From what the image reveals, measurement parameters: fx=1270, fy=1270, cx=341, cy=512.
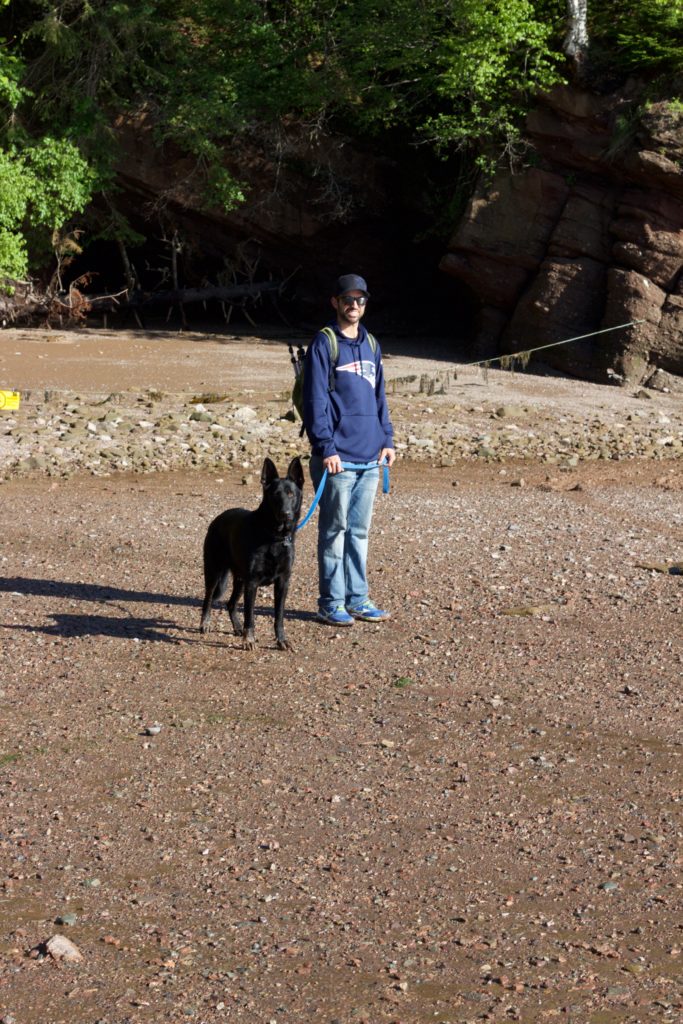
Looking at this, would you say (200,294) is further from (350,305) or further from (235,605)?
(350,305)

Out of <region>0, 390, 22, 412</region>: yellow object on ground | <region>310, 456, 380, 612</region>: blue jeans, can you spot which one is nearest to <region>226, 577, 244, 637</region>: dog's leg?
<region>310, 456, 380, 612</region>: blue jeans

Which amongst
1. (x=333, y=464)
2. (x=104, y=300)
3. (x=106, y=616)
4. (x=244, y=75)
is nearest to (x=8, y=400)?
(x=106, y=616)

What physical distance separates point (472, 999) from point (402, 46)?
19.3 meters

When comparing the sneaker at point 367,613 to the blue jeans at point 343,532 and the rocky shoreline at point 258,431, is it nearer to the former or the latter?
the blue jeans at point 343,532

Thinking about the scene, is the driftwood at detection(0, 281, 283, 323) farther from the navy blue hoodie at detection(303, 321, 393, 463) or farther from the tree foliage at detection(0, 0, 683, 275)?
the navy blue hoodie at detection(303, 321, 393, 463)

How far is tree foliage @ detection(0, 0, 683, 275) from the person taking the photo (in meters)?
20.5

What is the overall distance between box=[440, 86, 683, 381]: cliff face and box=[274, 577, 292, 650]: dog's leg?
44.5ft

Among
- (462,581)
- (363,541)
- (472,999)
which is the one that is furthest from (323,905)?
(462,581)

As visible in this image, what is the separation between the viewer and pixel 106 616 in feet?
27.5

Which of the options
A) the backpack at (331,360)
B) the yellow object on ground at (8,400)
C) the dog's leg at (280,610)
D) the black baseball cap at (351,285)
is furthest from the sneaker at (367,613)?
the yellow object on ground at (8,400)

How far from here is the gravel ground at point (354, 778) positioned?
169 inches

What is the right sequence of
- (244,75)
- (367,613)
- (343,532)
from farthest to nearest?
(244,75) < (367,613) < (343,532)

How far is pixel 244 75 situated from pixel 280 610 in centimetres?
1753

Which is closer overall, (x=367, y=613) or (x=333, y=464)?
(x=333, y=464)
